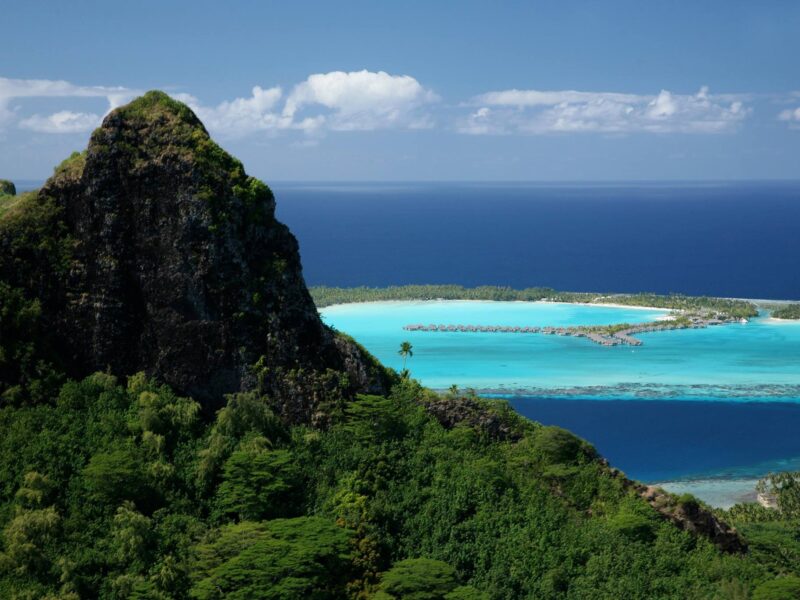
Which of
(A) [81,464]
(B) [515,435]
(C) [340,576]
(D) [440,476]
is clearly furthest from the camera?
(B) [515,435]

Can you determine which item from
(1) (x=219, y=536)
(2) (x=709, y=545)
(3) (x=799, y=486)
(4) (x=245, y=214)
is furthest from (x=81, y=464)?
(3) (x=799, y=486)

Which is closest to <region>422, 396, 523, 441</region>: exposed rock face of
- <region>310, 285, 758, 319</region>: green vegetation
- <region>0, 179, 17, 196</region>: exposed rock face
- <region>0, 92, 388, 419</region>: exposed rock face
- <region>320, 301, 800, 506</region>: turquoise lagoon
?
<region>0, 92, 388, 419</region>: exposed rock face

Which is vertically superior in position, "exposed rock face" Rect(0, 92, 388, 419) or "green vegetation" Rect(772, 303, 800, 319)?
"exposed rock face" Rect(0, 92, 388, 419)

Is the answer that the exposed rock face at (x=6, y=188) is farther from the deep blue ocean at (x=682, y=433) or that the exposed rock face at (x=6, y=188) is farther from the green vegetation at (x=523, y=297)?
the green vegetation at (x=523, y=297)

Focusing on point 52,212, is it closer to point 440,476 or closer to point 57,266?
Answer: point 57,266

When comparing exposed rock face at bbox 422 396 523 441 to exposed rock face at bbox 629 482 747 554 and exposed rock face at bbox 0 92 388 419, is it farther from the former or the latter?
exposed rock face at bbox 629 482 747 554

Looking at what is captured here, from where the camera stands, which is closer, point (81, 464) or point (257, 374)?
point (81, 464)

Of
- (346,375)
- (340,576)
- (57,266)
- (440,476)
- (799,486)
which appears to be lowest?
(799,486)
